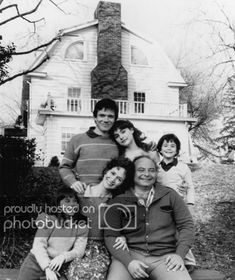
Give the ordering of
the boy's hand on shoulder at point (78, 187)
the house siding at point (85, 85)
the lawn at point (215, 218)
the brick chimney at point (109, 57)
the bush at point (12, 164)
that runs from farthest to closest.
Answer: the brick chimney at point (109, 57)
the house siding at point (85, 85)
the lawn at point (215, 218)
the bush at point (12, 164)
the boy's hand on shoulder at point (78, 187)

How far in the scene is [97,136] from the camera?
14.5 ft

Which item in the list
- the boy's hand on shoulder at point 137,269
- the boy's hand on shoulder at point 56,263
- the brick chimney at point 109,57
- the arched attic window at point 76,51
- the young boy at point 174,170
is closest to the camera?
the boy's hand on shoulder at point 137,269

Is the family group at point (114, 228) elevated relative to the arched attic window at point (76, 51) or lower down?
lower down

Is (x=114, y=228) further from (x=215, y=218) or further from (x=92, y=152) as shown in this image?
(x=215, y=218)

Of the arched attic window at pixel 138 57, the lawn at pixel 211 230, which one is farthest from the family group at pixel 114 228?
the arched attic window at pixel 138 57

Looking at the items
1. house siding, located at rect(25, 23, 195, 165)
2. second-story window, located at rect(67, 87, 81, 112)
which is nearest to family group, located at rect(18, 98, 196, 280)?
house siding, located at rect(25, 23, 195, 165)

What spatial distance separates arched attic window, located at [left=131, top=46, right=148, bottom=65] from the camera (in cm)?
2133

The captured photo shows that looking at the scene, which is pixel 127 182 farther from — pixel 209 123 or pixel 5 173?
pixel 209 123

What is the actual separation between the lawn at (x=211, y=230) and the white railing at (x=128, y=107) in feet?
24.3

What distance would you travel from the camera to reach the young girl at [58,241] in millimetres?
3846

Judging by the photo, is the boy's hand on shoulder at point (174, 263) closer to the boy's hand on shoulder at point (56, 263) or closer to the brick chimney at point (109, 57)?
the boy's hand on shoulder at point (56, 263)

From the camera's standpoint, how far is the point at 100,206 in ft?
13.4

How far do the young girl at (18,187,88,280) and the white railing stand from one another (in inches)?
560

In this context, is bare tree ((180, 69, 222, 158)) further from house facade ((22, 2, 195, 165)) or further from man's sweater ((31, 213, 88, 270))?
man's sweater ((31, 213, 88, 270))
